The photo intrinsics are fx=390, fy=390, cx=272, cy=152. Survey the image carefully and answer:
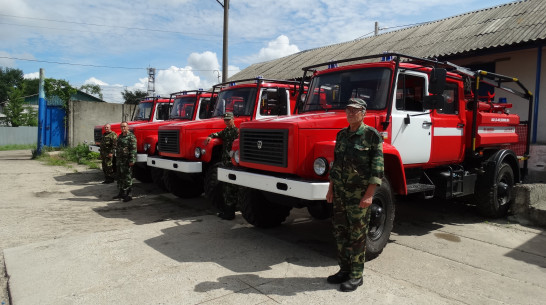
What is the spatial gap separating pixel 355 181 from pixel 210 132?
4.13 metres

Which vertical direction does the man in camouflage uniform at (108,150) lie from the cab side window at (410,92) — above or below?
below

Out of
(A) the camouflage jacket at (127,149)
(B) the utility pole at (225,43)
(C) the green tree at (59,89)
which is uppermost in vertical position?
(B) the utility pole at (225,43)

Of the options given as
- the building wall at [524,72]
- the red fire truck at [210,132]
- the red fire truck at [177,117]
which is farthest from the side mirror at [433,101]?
the building wall at [524,72]

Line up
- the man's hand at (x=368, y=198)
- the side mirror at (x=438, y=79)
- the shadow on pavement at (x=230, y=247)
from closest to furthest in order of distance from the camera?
the man's hand at (x=368, y=198) → the shadow on pavement at (x=230, y=247) → the side mirror at (x=438, y=79)

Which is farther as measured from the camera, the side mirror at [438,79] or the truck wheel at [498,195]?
the truck wheel at [498,195]

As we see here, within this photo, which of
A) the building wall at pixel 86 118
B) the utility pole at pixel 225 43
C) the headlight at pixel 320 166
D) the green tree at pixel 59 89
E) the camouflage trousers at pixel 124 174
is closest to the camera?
the headlight at pixel 320 166

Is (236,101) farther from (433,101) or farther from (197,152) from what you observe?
(433,101)

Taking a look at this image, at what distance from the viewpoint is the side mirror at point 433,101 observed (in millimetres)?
4700

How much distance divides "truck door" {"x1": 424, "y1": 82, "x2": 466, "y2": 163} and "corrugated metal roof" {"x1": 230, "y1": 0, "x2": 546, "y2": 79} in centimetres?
422

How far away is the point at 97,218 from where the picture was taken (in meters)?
6.54

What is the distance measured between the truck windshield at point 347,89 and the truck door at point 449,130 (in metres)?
1.09

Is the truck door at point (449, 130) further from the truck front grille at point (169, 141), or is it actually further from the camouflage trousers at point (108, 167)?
the camouflage trousers at point (108, 167)

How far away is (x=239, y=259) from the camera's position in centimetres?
444

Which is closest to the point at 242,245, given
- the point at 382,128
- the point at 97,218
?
the point at 382,128
